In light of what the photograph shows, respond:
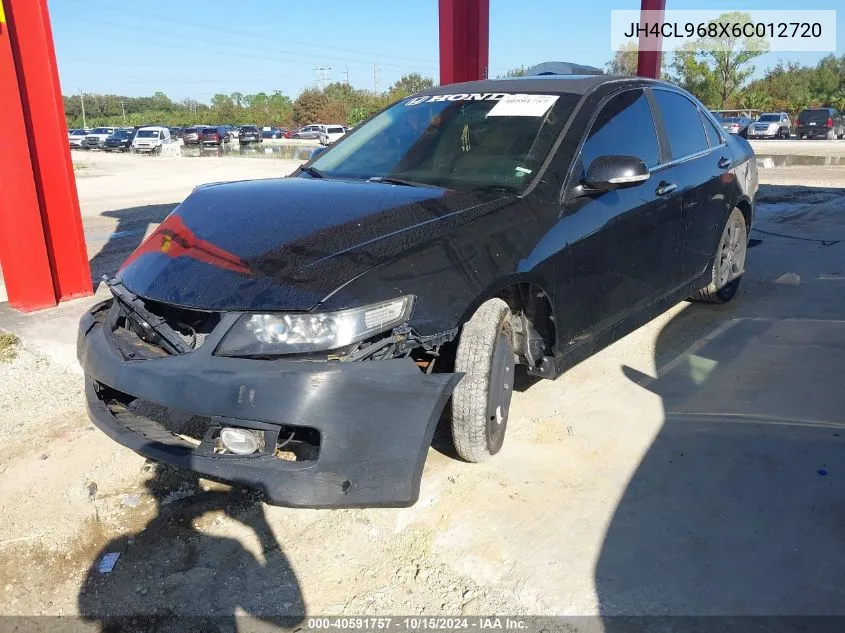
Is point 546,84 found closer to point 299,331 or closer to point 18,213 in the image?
point 299,331

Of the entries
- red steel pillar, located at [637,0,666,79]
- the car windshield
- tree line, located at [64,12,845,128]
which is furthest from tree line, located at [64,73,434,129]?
the car windshield

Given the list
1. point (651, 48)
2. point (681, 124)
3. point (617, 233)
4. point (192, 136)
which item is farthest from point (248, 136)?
point (617, 233)

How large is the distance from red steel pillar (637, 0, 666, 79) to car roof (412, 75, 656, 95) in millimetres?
5968

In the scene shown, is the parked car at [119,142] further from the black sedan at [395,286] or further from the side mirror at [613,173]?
the side mirror at [613,173]

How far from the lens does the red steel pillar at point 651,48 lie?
951cm

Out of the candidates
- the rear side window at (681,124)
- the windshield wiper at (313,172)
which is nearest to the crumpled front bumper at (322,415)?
the windshield wiper at (313,172)

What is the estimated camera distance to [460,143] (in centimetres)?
369

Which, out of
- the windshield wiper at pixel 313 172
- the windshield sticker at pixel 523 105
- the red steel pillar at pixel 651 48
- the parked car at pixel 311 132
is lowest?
the parked car at pixel 311 132

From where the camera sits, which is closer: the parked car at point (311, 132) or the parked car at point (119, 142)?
the parked car at point (119, 142)

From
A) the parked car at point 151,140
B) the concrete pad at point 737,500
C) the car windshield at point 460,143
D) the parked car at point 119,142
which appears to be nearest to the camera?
the concrete pad at point 737,500

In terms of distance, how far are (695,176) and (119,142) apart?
46.0 meters

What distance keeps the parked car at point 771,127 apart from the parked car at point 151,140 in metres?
31.5

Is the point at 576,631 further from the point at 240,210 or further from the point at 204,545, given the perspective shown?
the point at 240,210

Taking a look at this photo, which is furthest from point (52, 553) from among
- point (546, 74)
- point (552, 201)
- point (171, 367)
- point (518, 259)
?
point (546, 74)
